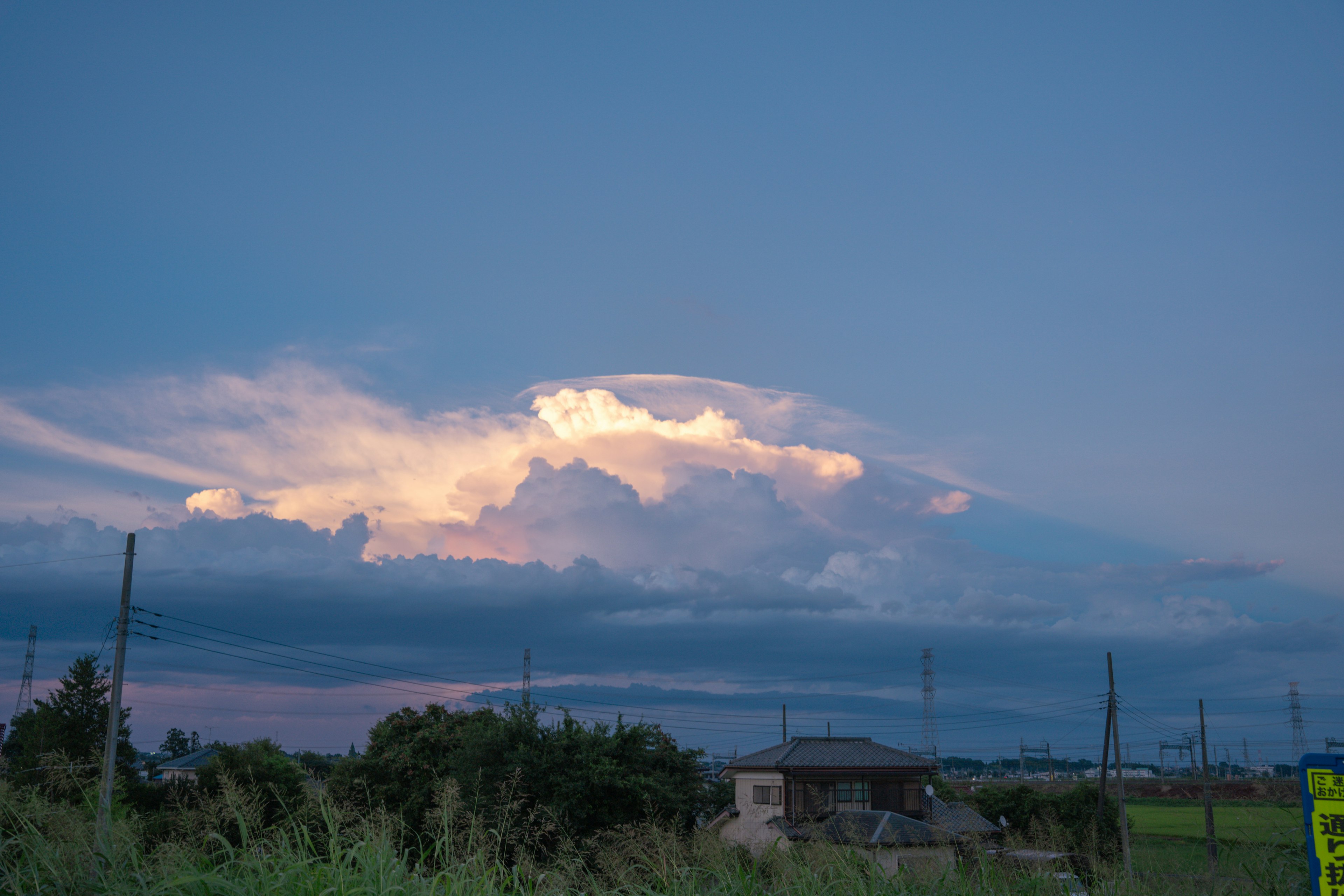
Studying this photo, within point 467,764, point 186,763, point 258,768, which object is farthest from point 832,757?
point 186,763

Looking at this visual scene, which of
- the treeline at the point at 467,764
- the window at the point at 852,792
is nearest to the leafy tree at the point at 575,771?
the treeline at the point at 467,764

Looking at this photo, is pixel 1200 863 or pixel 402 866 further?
pixel 1200 863

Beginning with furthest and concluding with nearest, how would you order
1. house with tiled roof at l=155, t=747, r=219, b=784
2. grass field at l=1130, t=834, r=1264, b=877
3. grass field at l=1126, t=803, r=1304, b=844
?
house with tiled roof at l=155, t=747, r=219, b=784 < grass field at l=1130, t=834, r=1264, b=877 < grass field at l=1126, t=803, r=1304, b=844

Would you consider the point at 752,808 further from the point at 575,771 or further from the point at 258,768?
the point at 258,768

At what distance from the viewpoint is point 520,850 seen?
22.3 feet

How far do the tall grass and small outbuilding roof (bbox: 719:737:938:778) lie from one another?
38.0 metres

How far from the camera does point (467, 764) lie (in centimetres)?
3231

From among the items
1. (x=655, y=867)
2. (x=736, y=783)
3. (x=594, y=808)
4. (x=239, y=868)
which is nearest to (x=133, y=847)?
(x=239, y=868)

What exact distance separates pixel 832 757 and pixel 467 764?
21.3 metres

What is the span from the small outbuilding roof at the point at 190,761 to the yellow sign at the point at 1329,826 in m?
63.1

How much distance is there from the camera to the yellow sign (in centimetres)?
524

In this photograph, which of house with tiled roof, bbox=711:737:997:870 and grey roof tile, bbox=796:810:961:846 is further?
house with tiled roof, bbox=711:737:997:870

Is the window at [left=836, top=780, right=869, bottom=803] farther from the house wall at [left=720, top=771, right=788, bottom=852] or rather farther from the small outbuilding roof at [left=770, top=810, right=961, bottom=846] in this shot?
the house wall at [left=720, top=771, right=788, bottom=852]

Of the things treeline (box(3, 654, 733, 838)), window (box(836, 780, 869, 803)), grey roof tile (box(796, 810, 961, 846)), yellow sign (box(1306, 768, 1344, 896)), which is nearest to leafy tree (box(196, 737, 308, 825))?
treeline (box(3, 654, 733, 838))
